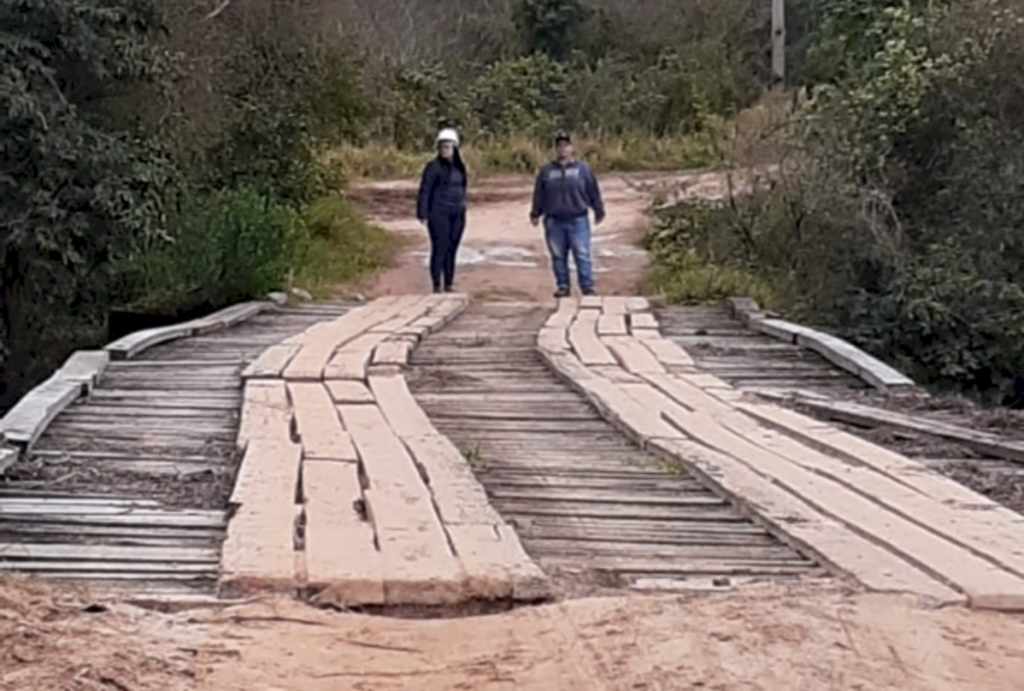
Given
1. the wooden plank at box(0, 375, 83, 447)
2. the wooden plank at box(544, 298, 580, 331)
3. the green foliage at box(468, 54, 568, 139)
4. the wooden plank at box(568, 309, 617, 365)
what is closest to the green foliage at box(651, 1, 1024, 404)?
the wooden plank at box(544, 298, 580, 331)

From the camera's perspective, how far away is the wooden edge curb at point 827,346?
31.9 ft

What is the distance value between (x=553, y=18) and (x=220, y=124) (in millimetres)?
22046

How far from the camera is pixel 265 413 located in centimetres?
793

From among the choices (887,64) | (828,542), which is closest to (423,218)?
(887,64)

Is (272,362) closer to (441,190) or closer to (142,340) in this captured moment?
(142,340)

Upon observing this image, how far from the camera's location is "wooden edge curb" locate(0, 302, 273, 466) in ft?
22.8

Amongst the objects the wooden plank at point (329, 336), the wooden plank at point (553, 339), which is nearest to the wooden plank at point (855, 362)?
the wooden plank at point (553, 339)

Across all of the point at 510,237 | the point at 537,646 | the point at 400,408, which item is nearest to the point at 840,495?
the point at 537,646

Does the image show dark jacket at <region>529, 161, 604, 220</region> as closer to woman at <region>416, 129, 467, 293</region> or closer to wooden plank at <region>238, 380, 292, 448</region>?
woman at <region>416, 129, 467, 293</region>

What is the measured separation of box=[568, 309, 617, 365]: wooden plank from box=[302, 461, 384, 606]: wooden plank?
407 centimetres

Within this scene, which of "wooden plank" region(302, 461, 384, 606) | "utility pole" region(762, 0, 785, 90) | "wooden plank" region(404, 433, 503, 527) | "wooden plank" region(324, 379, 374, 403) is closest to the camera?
"wooden plank" region(302, 461, 384, 606)

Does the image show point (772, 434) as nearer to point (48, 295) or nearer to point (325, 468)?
point (325, 468)

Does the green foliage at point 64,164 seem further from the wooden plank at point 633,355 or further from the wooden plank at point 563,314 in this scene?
the wooden plank at point 633,355

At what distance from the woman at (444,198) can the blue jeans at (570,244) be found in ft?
2.69
